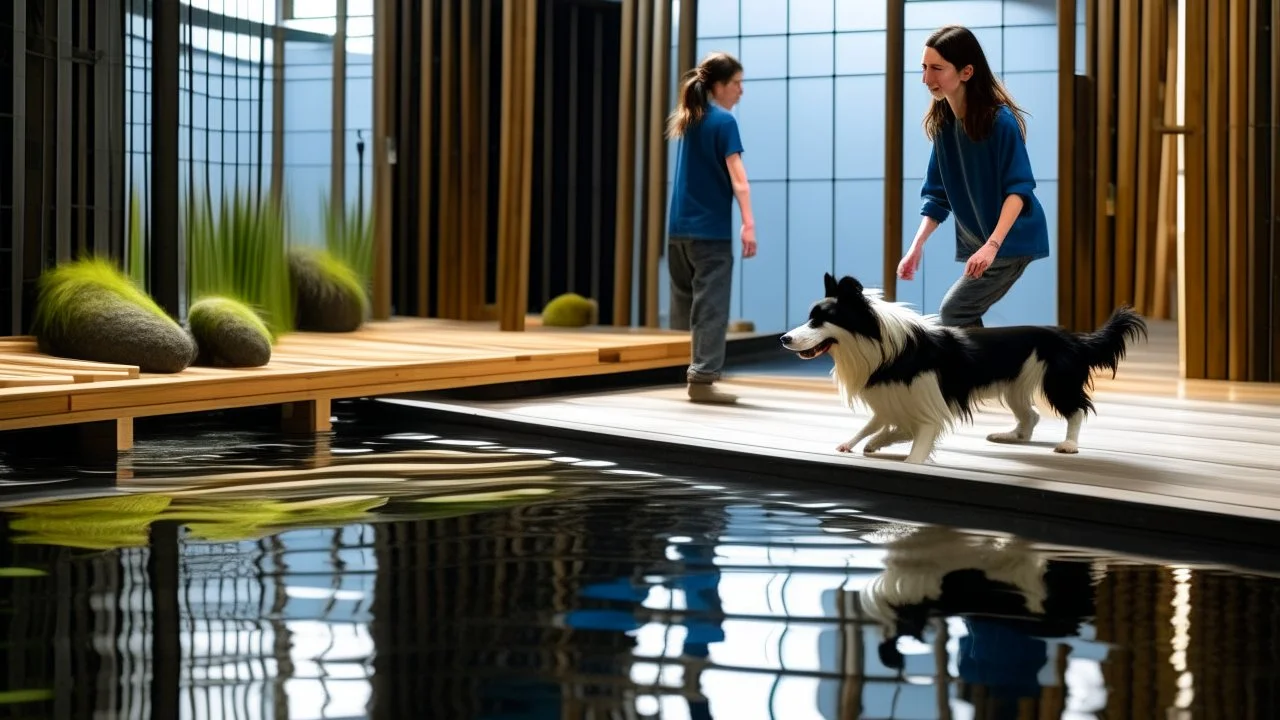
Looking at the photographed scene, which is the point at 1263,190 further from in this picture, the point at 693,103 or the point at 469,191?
the point at 469,191

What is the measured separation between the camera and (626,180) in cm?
868

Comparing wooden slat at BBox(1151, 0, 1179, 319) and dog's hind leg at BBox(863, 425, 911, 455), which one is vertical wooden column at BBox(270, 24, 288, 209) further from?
wooden slat at BBox(1151, 0, 1179, 319)

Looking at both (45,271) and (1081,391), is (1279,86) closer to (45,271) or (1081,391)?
(1081,391)

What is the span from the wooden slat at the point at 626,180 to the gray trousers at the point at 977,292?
4.36 m

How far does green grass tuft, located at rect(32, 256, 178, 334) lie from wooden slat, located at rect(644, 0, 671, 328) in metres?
3.44

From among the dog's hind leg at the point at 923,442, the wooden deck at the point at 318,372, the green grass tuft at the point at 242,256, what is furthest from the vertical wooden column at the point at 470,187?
the dog's hind leg at the point at 923,442

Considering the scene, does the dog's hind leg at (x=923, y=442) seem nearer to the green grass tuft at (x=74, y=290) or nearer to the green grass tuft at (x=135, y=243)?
the green grass tuft at (x=74, y=290)

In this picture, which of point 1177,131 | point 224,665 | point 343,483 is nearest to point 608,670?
point 224,665

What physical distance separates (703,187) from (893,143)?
1.54 metres

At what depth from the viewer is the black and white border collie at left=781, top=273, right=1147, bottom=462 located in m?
4.14

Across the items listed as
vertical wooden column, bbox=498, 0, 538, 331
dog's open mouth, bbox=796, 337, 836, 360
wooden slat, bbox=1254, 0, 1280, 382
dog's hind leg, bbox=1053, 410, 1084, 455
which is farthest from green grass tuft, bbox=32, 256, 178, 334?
wooden slat, bbox=1254, 0, 1280, 382

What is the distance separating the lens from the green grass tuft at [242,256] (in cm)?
643

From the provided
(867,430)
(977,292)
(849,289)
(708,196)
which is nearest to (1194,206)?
(708,196)

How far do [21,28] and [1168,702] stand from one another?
524 cm
